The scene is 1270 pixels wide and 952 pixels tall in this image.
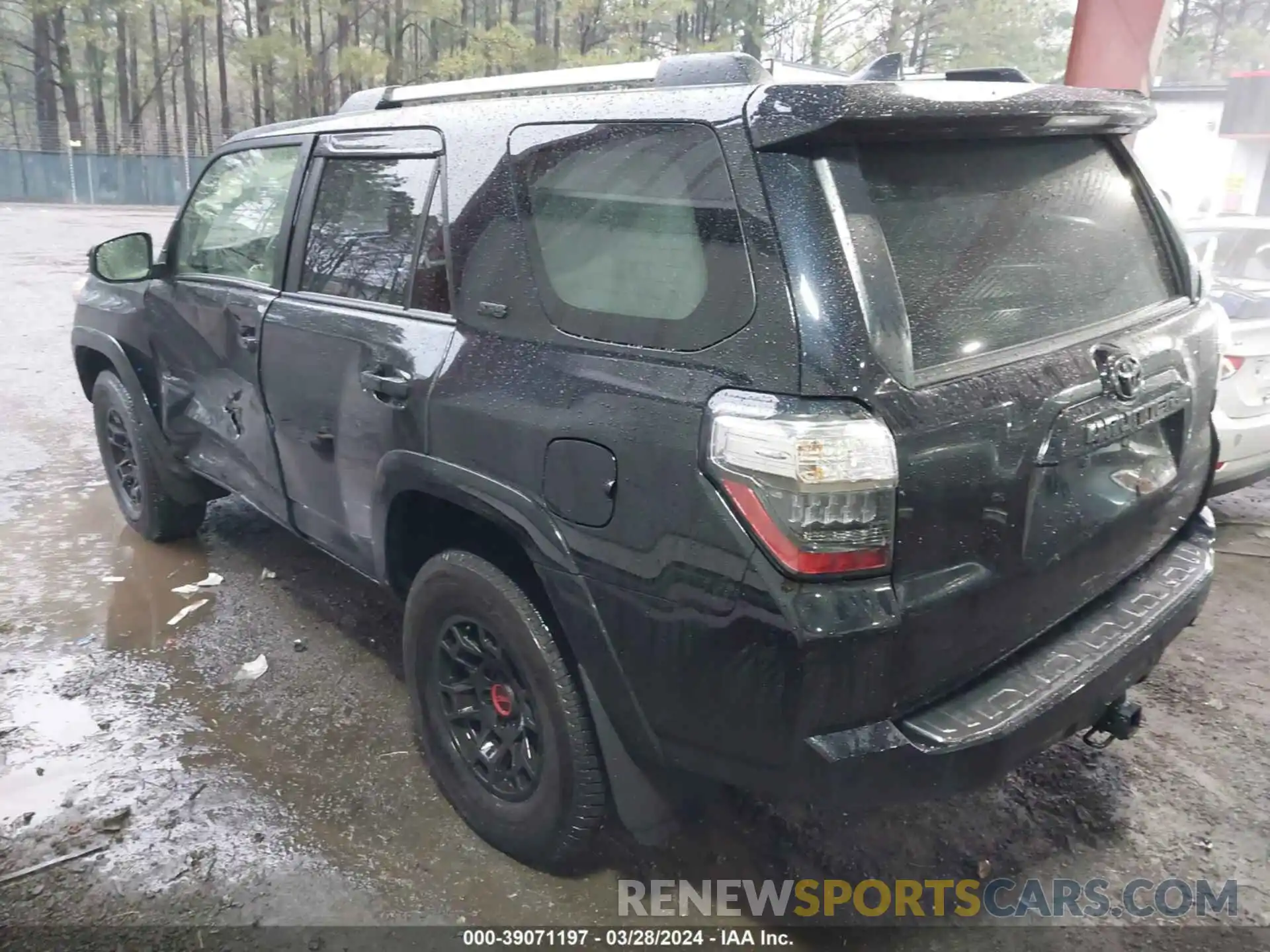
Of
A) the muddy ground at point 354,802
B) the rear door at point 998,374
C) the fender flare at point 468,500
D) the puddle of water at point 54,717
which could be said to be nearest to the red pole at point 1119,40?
the muddy ground at point 354,802

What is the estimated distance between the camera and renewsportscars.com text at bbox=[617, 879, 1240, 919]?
244cm

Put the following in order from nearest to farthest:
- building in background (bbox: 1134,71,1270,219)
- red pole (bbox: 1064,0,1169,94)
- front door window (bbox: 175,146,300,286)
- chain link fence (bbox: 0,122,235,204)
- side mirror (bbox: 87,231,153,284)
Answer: front door window (bbox: 175,146,300,286) < side mirror (bbox: 87,231,153,284) < red pole (bbox: 1064,0,1169,94) < building in background (bbox: 1134,71,1270,219) < chain link fence (bbox: 0,122,235,204)

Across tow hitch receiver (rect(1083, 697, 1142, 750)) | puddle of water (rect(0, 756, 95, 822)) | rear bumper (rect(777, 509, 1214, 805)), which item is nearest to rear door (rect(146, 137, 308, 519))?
puddle of water (rect(0, 756, 95, 822))

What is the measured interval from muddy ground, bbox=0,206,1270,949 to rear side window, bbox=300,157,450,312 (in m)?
1.46

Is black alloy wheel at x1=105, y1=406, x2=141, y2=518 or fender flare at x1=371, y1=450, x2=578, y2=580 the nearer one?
fender flare at x1=371, y1=450, x2=578, y2=580

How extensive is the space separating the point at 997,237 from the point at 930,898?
5.47ft

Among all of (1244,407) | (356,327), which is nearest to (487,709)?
(356,327)

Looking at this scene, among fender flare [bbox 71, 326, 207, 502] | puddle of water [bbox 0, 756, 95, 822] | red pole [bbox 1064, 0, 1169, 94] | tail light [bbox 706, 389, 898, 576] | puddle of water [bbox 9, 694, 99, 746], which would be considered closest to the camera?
tail light [bbox 706, 389, 898, 576]

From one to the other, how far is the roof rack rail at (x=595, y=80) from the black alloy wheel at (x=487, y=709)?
4.69 feet

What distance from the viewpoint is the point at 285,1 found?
3441cm

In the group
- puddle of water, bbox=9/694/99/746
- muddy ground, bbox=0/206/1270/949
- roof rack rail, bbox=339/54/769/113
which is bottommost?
puddle of water, bbox=9/694/99/746

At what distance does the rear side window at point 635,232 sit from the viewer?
1934mm

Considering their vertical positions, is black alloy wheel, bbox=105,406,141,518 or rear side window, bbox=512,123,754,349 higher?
rear side window, bbox=512,123,754,349

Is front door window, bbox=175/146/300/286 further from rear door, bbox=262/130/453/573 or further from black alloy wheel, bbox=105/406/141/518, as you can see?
black alloy wheel, bbox=105/406/141/518
